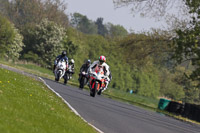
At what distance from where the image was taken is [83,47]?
5944 cm

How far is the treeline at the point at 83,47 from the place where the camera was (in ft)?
123

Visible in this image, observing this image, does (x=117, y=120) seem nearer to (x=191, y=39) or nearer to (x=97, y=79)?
(x=97, y=79)

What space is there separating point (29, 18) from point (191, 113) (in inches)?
1818

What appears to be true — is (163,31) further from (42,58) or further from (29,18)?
(29,18)

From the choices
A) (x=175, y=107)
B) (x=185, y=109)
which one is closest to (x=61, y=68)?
(x=185, y=109)

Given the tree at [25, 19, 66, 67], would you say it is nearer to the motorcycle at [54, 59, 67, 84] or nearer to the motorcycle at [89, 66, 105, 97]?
the motorcycle at [54, 59, 67, 84]

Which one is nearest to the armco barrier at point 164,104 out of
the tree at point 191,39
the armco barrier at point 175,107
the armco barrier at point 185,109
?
the armco barrier at point 185,109

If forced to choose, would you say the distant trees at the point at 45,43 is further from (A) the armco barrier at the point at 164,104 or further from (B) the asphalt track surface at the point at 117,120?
(B) the asphalt track surface at the point at 117,120

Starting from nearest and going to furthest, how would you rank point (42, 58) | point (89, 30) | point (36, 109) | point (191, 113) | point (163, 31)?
1. point (36, 109)
2. point (191, 113)
3. point (163, 31)
4. point (42, 58)
5. point (89, 30)

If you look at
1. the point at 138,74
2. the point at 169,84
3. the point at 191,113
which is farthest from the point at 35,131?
the point at 169,84

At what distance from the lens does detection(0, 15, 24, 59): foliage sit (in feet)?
171

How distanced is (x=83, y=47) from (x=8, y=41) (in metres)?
11.1

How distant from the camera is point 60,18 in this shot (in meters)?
73.9

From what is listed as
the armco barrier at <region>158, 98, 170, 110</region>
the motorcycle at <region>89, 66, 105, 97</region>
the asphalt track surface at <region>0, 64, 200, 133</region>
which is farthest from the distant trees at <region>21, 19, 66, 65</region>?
the motorcycle at <region>89, 66, 105, 97</region>
